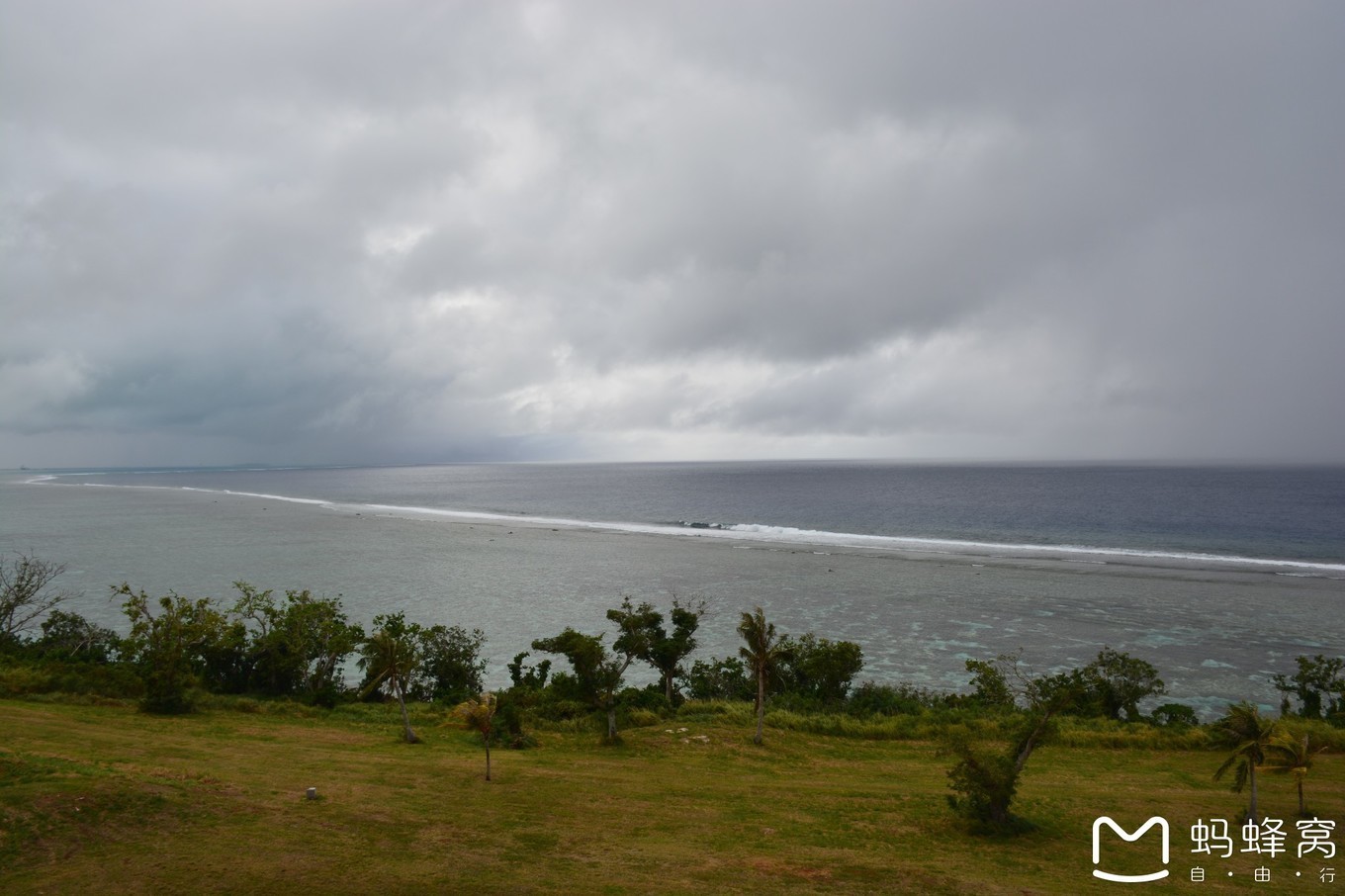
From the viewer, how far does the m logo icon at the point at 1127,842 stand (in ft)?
59.6

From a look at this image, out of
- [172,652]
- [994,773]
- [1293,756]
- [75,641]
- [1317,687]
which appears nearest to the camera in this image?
[1293,756]

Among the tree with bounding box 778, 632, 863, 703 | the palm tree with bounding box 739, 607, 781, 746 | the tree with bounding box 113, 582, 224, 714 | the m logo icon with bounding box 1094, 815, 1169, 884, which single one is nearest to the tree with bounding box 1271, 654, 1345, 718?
the m logo icon with bounding box 1094, 815, 1169, 884

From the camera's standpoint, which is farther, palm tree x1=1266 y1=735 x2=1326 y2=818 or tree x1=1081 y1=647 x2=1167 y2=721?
tree x1=1081 y1=647 x2=1167 y2=721

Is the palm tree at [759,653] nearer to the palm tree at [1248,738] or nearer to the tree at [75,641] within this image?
the palm tree at [1248,738]

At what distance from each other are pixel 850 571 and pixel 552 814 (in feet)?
192

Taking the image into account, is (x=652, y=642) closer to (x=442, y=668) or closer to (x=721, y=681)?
(x=721, y=681)

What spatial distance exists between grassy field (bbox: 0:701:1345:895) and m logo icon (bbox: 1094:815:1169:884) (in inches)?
11.6

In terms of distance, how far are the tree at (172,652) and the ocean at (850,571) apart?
16610 millimetres

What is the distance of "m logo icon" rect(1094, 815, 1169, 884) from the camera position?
18.2 meters

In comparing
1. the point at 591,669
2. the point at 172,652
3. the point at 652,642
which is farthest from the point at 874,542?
the point at 172,652

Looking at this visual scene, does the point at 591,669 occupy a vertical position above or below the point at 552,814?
above

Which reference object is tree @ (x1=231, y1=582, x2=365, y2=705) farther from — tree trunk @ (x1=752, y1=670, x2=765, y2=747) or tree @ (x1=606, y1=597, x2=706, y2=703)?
tree trunk @ (x1=752, y1=670, x2=765, y2=747)

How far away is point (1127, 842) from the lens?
67.0 feet

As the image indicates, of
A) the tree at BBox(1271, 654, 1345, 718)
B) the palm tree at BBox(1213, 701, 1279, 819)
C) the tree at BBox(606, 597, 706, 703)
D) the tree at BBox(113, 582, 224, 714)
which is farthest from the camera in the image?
the tree at BBox(606, 597, 706, 703)
